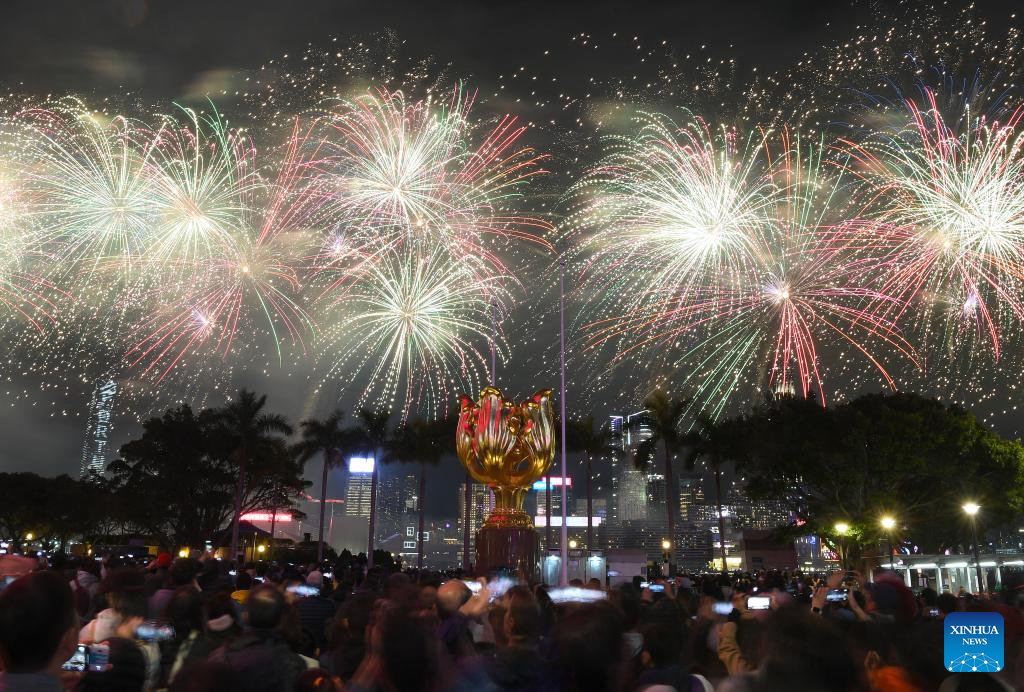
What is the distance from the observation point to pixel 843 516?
39.6m

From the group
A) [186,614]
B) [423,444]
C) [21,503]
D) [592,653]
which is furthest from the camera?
[21,503]

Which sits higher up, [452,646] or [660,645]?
[660,645]

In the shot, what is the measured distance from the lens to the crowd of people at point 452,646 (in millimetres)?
2779

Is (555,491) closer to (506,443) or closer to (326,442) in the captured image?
(326,442)

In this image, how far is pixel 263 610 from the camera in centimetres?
498

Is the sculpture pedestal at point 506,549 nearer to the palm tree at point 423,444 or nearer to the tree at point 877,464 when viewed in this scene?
the tree at point 877,464

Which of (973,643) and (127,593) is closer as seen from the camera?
(973,643)

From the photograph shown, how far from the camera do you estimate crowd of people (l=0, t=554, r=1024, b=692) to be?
278cm

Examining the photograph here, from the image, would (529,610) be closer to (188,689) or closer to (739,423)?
(188,689)

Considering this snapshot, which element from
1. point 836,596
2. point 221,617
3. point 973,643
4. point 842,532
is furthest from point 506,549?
point 842,532

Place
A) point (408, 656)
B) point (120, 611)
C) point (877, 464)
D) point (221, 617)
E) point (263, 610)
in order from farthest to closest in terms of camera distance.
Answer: point (877, 464) → point (120, 611) → point (221, 617) → point (263, 610) → point (408, 656)

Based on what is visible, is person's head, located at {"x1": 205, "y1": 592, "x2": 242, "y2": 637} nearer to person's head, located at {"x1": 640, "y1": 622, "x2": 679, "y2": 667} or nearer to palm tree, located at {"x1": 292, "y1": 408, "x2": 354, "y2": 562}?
person's head, located at {"x1": 640, "y1": 622, "x2": 679, "y2": 667}

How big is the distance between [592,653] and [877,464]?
1564 inches

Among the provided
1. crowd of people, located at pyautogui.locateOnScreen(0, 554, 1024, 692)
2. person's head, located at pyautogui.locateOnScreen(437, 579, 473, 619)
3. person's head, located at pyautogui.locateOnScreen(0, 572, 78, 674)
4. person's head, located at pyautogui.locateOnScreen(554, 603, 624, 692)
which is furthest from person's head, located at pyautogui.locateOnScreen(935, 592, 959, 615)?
person's head, located at pyautogui.locateOnScreen(0, 572, 78, 674)
